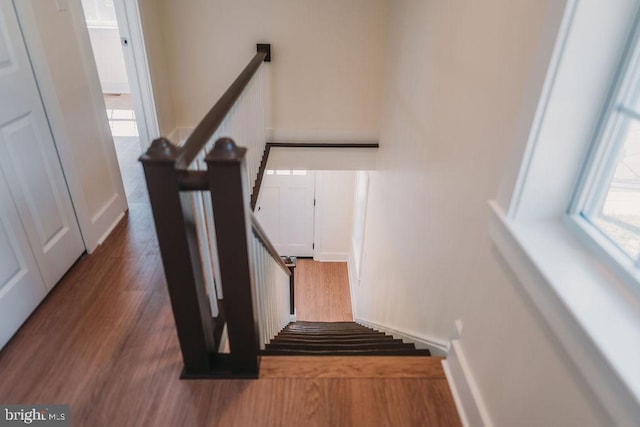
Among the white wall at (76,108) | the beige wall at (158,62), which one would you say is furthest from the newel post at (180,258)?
the beige wall at (158,62)

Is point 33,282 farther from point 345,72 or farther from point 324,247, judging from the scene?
point 324,247

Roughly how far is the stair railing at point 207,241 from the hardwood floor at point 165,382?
0.37 feet

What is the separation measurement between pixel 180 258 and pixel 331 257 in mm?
5008

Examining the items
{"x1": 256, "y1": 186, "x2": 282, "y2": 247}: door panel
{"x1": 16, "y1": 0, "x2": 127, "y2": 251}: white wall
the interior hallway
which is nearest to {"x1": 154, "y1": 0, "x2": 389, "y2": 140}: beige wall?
{"x1": 16, "y1": 0, "x2": 127, "y2": 251}: white wall

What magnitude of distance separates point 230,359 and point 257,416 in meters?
0.23

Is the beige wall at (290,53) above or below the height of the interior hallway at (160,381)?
above

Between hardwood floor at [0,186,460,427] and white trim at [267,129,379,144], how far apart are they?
89.1 inches

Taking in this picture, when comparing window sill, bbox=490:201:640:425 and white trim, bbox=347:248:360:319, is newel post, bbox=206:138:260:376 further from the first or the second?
white trim, bbox=347:248:360:319

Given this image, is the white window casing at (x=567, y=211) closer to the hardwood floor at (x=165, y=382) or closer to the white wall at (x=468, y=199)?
the white wall at (x=468, y=199)

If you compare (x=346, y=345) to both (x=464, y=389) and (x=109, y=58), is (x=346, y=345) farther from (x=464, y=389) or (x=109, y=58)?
(x=109, y=58)

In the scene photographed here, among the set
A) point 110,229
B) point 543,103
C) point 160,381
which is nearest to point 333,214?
point 110,229

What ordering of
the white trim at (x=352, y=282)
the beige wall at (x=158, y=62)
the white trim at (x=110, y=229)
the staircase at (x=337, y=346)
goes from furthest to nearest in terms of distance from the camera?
1. the white trim at (x=352, y=282)
2. the beige wall at (x=158, y=62)
3. the white trim at (x=110, y=229)
4. the staircase at (x=337, y=346)

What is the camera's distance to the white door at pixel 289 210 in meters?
5.56

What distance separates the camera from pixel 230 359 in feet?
5.05
